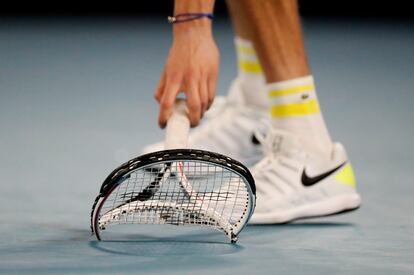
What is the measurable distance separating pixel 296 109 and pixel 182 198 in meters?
0.44

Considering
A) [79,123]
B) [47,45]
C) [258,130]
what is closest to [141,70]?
[47,45]

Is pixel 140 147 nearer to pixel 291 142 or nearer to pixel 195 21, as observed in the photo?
pixel 291 142

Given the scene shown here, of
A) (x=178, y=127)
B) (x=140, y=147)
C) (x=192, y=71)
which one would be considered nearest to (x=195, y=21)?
(x=192, y=71)

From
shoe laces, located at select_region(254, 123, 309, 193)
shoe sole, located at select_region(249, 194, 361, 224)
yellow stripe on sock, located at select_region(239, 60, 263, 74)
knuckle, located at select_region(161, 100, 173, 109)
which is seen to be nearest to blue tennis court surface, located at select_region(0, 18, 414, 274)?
shoe sole, located at select_region(249, 194, 361, 224)

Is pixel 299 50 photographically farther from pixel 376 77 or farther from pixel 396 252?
pixel 376 77

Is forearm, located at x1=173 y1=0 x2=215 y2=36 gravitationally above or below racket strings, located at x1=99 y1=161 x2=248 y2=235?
above

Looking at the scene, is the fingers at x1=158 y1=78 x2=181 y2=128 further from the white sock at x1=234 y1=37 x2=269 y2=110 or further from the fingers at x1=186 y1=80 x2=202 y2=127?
the white sock at x1=234 y1=37 x2=269 y2=110

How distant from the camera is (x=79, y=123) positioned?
357 cm

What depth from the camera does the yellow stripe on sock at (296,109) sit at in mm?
2383

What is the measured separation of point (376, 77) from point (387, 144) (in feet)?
5.15

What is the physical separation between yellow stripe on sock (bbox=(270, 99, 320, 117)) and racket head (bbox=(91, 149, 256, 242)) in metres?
0.38

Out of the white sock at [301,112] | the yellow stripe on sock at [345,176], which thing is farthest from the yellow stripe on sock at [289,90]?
the yellow stripe on sock at [345,176]

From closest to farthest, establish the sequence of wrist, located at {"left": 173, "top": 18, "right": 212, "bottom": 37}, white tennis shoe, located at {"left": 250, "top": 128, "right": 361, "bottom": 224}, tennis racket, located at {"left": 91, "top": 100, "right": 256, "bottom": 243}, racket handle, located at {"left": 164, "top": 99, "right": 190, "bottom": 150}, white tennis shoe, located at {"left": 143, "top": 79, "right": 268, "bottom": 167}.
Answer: tennis racket, located at {"left": 91, "top": 100, "right": 256, "bottom": 243}
racket handle, located at {"left": 164, "top": 99, "right": 190, "bottom": 150}
wrist, located at {"left": 173, "top": 18, "right": 212, "bottom": 37}
white tennis shoe, located at {"left": 250, "top": 128, "right": 361, "bottom": 224}
white tennis shoe, located at {"left": 143, "top": 79, "right": 268, "bottom": 167}

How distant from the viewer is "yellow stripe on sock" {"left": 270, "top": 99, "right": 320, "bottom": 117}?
2.38 meters
